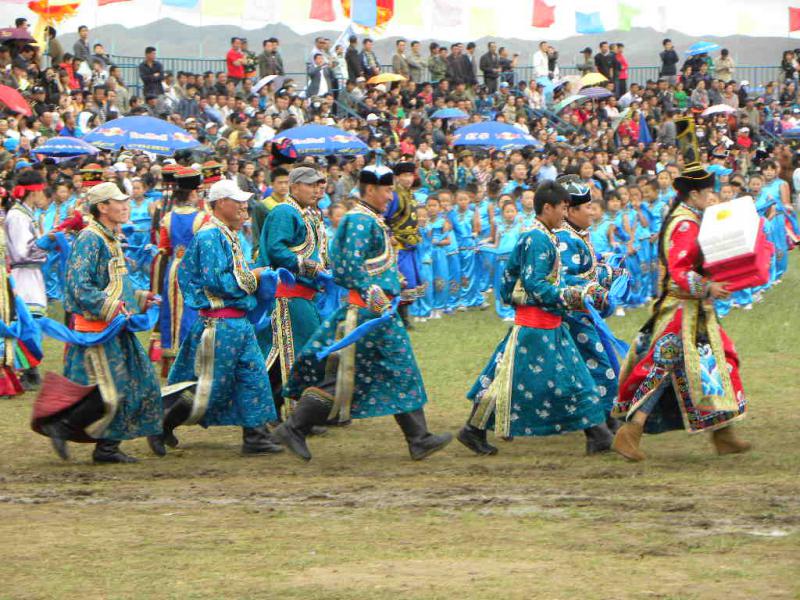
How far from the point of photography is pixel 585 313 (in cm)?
915

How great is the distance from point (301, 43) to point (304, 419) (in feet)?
78.8

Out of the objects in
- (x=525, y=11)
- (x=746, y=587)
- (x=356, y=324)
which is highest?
(x=525, y=11)

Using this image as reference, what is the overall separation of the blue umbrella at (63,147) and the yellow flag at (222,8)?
10.4 meters

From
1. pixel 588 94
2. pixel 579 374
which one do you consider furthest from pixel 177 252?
pixel 588 94

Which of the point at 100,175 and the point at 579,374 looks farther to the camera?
the point at 100,175

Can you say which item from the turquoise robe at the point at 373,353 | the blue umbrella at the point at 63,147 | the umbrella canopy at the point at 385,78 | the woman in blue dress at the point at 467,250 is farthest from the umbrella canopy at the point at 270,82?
the turquoise robe at the point at 373,353

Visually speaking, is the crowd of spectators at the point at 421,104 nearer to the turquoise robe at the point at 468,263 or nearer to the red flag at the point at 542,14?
the red flag at the point at 542,14

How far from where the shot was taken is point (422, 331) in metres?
15.9

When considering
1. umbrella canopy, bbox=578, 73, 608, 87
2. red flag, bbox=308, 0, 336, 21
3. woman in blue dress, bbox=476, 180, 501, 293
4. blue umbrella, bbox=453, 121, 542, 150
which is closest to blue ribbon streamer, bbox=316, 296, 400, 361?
woman in blue dress, bbox=476, 180, 501, 293

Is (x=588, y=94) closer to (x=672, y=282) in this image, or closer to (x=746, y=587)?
(x=672, y=282)

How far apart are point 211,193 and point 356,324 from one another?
4.12ft

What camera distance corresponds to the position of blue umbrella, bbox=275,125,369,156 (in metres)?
21.5

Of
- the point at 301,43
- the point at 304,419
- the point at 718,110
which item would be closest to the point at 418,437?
the point at 304,419

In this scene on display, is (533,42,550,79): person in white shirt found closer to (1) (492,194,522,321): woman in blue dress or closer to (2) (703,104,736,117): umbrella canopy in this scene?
(2) (703,104,736,117): umbrella canopy
